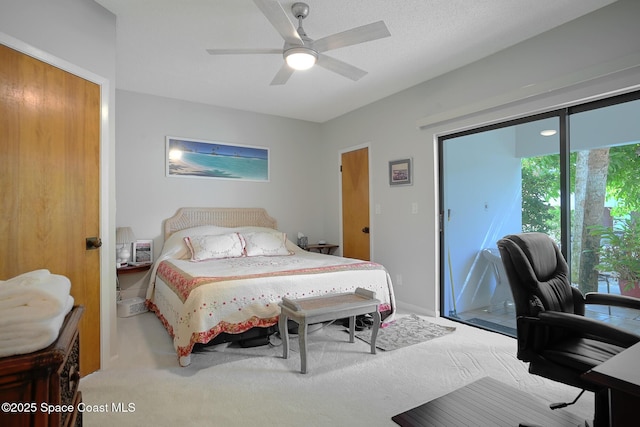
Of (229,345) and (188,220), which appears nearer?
(229,345)

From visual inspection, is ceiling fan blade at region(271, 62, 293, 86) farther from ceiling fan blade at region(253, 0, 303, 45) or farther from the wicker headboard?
the wicker headboard

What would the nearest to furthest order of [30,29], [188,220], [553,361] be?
[553,361], [30,29], [188,220]

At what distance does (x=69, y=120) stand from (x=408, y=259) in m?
3.46

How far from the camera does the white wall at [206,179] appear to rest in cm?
399

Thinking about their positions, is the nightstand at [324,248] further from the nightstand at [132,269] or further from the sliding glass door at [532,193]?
the nightstand at [132,269]

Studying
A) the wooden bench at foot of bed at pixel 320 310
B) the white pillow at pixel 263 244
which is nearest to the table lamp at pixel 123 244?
the white pillow at pixel 263 244

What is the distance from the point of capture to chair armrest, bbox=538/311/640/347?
4.16ft

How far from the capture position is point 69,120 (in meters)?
2.17

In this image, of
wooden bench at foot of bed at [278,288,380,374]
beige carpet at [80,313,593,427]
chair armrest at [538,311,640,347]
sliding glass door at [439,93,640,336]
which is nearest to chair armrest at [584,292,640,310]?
chair armrest at [538,311,640,347]

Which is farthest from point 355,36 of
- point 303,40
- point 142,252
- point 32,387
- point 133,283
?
point 133,283

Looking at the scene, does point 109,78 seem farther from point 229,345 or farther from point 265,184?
point 265,184

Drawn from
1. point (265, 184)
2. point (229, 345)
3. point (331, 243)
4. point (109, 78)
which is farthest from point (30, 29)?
point (331, 243)

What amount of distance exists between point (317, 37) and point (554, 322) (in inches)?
103

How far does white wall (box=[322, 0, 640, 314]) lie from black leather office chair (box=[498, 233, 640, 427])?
139 cm
